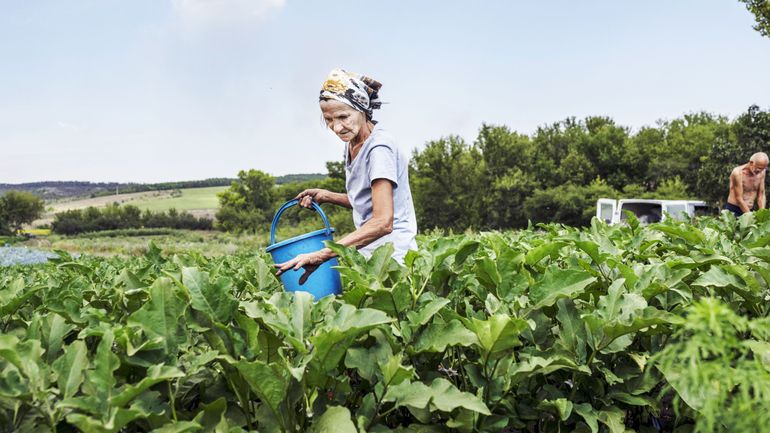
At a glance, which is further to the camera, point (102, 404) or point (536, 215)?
point (536, 215)

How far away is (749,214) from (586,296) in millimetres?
2036

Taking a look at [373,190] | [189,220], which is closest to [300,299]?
[373,190]

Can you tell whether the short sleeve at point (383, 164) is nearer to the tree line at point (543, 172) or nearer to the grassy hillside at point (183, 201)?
the tree line at point (543, 172)

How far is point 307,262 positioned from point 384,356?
1097 millimetres

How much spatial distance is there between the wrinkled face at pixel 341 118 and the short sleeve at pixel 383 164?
268 millimetres

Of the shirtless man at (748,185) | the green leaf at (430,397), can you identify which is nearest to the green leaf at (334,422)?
the green leaf at (430,397)

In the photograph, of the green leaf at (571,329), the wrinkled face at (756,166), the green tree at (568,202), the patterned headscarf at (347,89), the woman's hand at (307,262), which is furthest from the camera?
the green tree at (568,202)

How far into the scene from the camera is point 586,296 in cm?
207

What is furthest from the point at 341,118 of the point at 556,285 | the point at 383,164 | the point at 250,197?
the point at 250,197

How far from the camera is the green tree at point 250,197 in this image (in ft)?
282

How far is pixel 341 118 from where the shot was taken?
10.7 feet

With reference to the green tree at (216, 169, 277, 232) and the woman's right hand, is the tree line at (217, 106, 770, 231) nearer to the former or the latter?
the green tree at (216, 169, 277, 232)

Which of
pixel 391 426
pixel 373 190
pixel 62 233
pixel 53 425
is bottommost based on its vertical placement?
pixel 62 233

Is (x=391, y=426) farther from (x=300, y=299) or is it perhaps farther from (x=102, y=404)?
(x=102, y=404)
